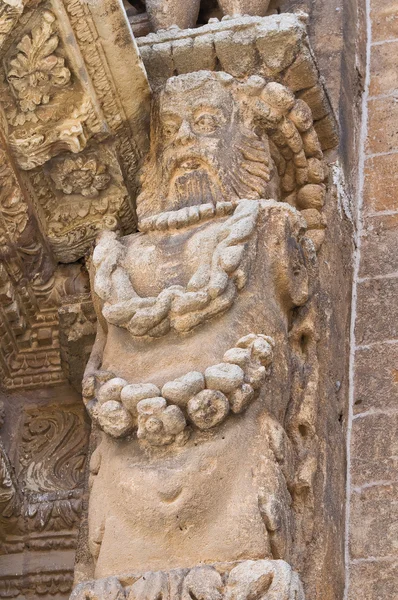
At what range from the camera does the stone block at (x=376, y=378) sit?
13.2 feet

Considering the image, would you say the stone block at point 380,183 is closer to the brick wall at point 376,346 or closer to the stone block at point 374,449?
the brick wall at point 376,346

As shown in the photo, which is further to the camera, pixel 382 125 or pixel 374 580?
pixel 382 125

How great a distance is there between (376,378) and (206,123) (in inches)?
37.2

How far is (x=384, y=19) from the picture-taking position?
5246 mm

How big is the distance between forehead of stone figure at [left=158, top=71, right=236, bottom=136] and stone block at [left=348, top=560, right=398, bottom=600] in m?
1.40

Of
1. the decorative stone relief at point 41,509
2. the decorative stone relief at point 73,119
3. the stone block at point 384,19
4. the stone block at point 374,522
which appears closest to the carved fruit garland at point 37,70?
the decorative stone relief at point 73,119

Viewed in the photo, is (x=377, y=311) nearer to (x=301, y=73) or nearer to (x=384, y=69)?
(x=301, y=73)

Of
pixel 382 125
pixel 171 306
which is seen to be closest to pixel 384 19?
pixel 382 125

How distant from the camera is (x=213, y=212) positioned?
3896 millimetres

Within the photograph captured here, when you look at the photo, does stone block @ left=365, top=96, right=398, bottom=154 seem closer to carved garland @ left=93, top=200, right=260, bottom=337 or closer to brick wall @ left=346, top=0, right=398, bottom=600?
brick wall @ left=346, top=0, right=398, bottom=600

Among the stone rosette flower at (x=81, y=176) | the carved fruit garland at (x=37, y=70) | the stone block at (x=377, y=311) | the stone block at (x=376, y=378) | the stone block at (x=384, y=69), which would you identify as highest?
the carved fruit garland at (x=37, y=70)

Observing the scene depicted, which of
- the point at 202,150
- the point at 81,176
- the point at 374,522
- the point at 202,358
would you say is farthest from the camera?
the point at 81,176

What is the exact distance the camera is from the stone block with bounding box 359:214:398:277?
439 cm

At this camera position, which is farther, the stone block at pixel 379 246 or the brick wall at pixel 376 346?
the stone block at pixel 379 246
